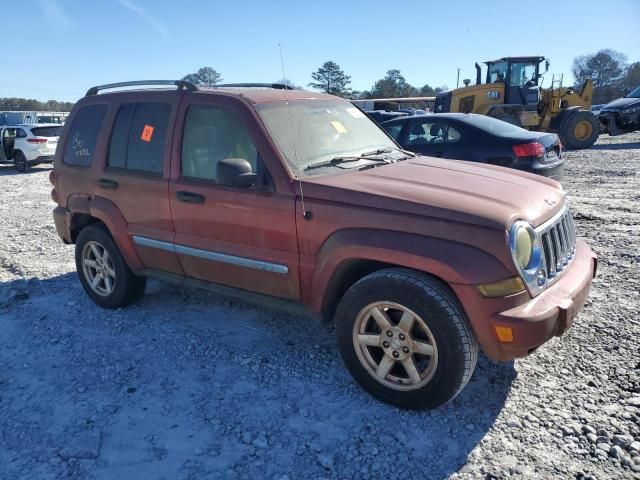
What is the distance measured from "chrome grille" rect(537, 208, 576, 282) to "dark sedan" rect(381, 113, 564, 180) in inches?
157

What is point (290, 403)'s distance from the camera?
323 cm

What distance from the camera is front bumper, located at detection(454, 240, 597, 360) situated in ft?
8.82

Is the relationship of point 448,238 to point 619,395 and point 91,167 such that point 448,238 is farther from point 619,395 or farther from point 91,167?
point 91,167

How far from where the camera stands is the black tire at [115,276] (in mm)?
4621

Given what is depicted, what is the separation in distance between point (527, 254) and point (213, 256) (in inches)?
87.5

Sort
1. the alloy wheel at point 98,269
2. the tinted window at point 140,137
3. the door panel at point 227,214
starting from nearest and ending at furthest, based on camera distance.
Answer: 1. the door panel at point 227,214
2. the tinted window at point 140,137
3. the alloy wheel at point 98,269

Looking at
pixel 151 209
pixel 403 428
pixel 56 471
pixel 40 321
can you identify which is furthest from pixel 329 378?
pixel 40 321

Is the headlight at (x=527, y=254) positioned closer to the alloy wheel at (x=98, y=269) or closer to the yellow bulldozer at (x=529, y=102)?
the alloy wheel at (x=98, y=269)

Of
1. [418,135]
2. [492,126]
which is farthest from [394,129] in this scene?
[492,126]

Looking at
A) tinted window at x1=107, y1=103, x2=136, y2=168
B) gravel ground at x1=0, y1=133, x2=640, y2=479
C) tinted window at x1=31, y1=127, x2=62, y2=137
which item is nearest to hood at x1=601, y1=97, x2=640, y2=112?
gravel ground at x1=0, y1=133, x2=640, y2=479

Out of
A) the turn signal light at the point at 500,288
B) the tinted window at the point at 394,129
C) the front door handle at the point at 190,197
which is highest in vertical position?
the tinted window at the point at 394,129

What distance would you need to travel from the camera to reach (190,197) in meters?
3.87

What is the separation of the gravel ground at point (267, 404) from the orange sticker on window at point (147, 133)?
5.24 ft

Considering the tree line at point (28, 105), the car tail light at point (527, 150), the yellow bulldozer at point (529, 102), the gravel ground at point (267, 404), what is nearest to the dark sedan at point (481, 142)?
the car tail light at point (527, 150)
